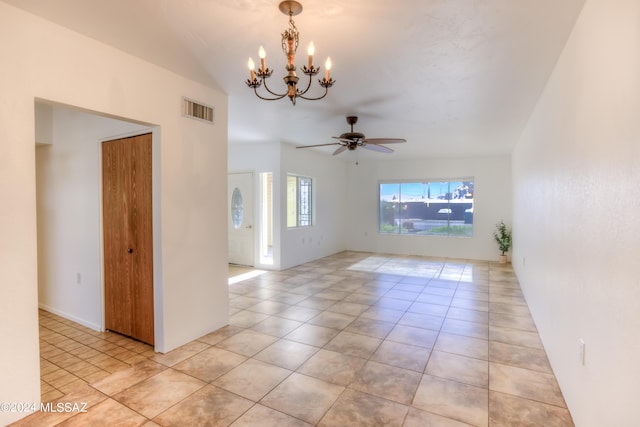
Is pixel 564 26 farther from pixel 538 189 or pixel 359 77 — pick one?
pixel 538 189

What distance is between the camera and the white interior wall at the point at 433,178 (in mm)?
7500

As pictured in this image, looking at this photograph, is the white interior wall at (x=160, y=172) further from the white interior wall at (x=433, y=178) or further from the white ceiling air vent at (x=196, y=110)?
the white interior wall at (x=433, y=178)

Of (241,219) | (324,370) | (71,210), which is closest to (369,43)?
(324,370)

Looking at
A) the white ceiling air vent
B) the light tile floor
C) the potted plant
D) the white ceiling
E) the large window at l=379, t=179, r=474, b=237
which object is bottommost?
the light tile floor

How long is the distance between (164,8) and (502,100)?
3.47 m

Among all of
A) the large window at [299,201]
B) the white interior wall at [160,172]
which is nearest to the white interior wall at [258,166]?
the large window at [299,201]

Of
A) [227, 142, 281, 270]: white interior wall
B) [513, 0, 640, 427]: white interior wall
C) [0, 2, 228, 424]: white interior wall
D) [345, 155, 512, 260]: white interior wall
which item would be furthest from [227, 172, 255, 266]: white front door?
[513, 0, 640, 427]: white interior wall

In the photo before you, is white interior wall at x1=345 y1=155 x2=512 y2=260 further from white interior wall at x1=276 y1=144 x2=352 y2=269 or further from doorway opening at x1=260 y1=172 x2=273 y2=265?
doorway opening at x1=260 y1=172 x2=273 y2=265

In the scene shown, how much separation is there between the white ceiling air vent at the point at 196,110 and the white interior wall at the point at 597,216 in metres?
3.08

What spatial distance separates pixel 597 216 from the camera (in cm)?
166

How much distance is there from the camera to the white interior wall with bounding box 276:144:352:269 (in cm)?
657

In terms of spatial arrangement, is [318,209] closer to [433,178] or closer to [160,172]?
[433,178]

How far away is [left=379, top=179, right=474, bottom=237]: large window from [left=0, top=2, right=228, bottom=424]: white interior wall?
19.7ft

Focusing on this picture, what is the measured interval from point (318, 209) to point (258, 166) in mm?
1892
